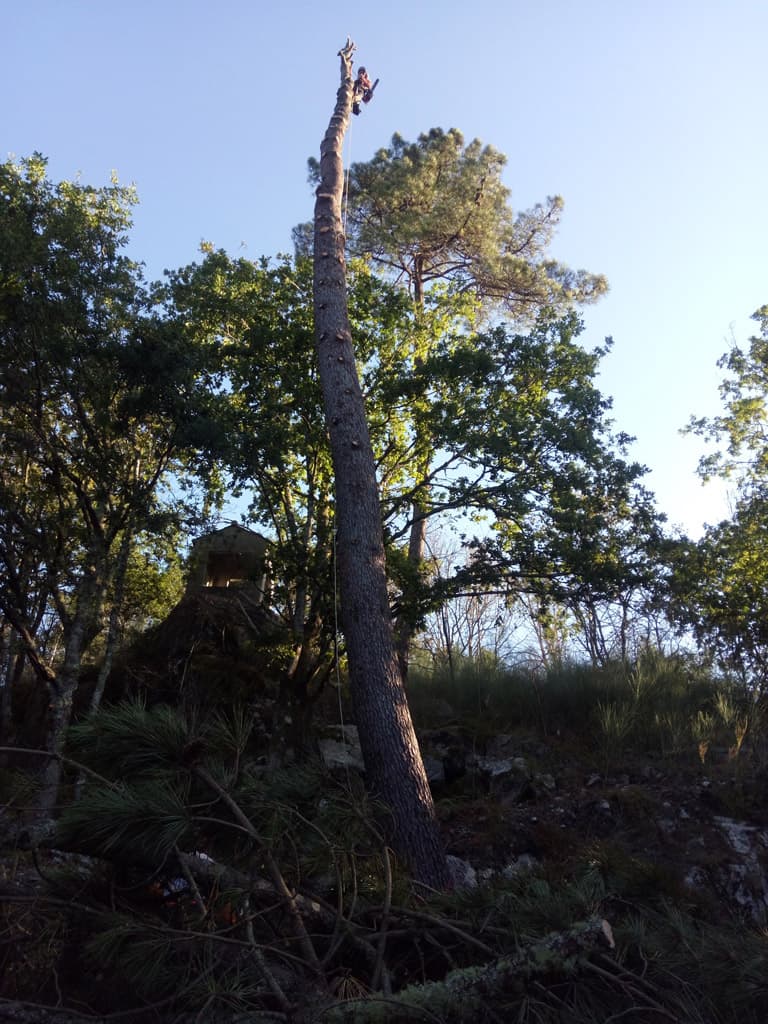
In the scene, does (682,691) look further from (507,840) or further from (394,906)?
(394,906)

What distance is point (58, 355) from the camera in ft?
32.5

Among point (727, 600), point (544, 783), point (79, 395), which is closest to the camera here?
point (544, 783)

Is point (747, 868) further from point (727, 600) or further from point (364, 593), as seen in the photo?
point (727, 600)

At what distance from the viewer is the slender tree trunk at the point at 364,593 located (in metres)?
5.54

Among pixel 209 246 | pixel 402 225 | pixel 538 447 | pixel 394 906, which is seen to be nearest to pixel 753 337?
pixel 402 225

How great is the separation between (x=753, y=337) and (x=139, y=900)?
1660 centimetres

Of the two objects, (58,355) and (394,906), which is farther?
(58,355)

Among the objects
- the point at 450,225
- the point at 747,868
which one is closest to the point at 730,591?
the point at 747,868

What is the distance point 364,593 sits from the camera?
6.41 meters

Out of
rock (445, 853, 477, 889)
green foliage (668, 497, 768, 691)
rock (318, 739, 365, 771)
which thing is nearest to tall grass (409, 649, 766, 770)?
green foliage (668, 497, 768, 691)

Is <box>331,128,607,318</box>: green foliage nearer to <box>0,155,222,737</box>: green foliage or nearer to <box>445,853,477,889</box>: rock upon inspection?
<box>0,155,222,737</box>: green foliage

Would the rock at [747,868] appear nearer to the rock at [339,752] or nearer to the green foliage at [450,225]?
the rock at [339,752]

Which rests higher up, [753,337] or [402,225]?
[402,225]

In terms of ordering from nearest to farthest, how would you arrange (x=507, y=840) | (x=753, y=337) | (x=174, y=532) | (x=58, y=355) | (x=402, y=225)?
(x=507, y=840) < (x=58, y=355) < (x=174, y=532) < (x=753, y=337) < (x=402, y=225)
